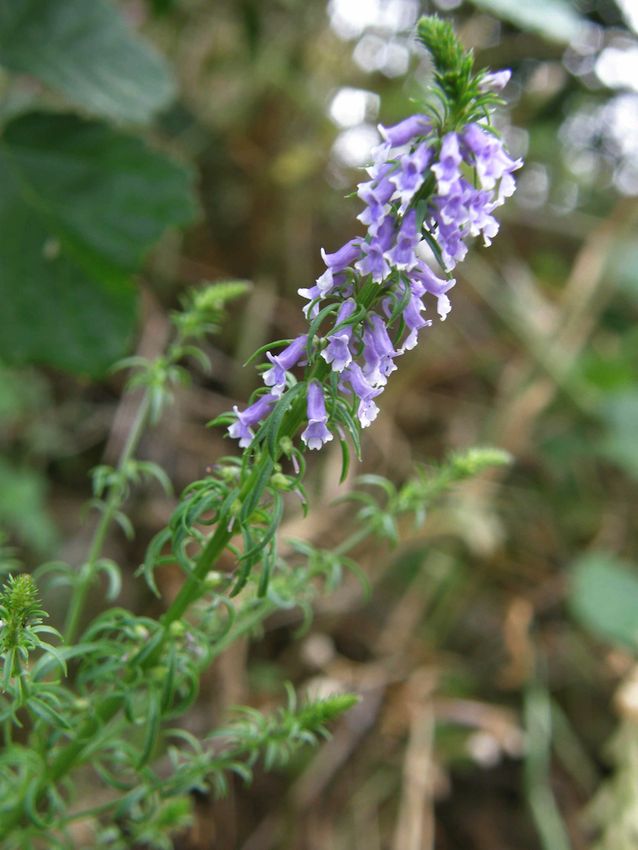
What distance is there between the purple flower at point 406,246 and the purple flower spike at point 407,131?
3.5 inches

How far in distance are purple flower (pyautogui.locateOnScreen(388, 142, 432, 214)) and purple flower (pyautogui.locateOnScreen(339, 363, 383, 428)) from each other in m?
0.15

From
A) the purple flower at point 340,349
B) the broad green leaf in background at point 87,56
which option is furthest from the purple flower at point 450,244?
the broad green leaf in background at point 87,56

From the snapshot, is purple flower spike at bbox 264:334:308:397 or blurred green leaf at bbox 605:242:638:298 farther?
blurred green leaf at bbox 605:242:638:298

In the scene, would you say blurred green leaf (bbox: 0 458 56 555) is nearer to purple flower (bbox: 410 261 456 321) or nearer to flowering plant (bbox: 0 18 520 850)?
flowering plant (bbox: 0 18 520 850)

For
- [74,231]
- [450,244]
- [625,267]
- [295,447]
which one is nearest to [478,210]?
[450,244]

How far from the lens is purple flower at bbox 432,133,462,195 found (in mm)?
728

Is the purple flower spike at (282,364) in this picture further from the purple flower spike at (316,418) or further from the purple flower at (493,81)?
the purple flower at (493,81)

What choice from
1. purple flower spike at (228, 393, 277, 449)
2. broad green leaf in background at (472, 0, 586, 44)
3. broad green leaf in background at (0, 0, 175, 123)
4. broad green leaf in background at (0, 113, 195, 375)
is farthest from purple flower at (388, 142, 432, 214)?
broad green leaf in background at (0, 0, 175, 123)

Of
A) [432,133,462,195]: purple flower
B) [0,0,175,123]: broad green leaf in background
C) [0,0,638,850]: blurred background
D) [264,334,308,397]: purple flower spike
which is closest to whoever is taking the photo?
[432,133,462,195]: purple flower

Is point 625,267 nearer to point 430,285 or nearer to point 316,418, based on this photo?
point 430,285

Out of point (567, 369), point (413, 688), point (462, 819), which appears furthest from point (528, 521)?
point (462, 819)

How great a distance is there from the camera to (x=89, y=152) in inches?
73.6

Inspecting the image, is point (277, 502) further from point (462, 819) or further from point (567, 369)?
point (567, 369)

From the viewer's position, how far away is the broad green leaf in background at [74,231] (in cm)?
175
